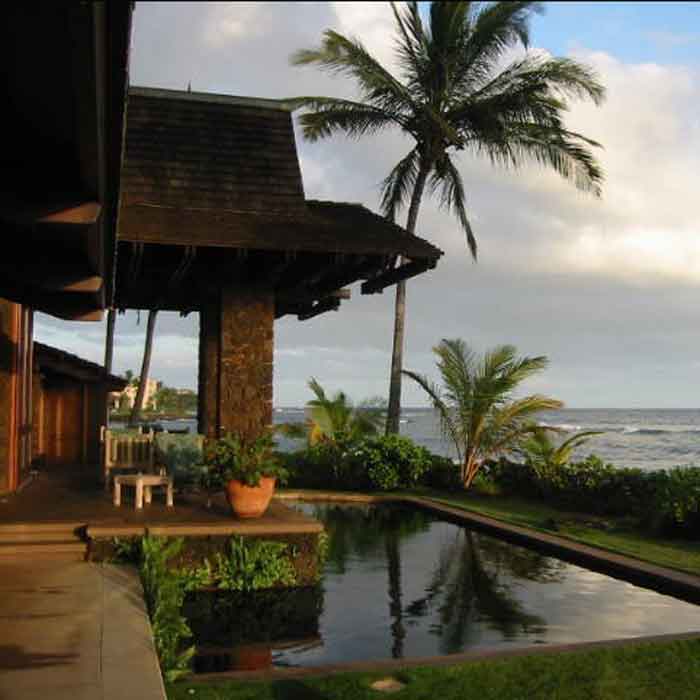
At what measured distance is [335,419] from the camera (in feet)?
64.3

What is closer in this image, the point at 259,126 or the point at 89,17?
the point at 89,17

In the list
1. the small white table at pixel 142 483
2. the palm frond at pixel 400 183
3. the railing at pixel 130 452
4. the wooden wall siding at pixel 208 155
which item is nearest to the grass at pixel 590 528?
the small white table at pixel 142 483

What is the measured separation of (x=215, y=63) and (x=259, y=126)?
39.2ft

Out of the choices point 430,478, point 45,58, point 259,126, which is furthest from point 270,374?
point 45,58

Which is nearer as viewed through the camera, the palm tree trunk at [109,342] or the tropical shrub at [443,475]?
the tropical shrub at [443,475]

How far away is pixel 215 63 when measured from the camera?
1.83 m

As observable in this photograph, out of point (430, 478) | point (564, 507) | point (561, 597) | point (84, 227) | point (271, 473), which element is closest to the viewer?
point (84, 227)

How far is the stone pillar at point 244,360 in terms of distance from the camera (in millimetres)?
11359

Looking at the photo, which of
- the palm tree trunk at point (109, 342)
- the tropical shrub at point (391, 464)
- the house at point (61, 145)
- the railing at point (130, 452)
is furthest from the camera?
the palm tree trunk at point (109, 342)

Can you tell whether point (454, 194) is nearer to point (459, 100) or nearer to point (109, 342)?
point (459, 100)

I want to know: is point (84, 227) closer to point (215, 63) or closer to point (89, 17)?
point (89, 17)

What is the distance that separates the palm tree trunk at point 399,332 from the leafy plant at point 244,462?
10737 millimetres

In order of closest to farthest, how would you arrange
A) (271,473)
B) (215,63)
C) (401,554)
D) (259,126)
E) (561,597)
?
(215,63)
(561,597)
(271,473)
(401,554)
(259,126)

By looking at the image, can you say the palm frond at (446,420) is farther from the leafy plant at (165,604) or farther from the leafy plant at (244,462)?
the leafy plant at (165,604)
